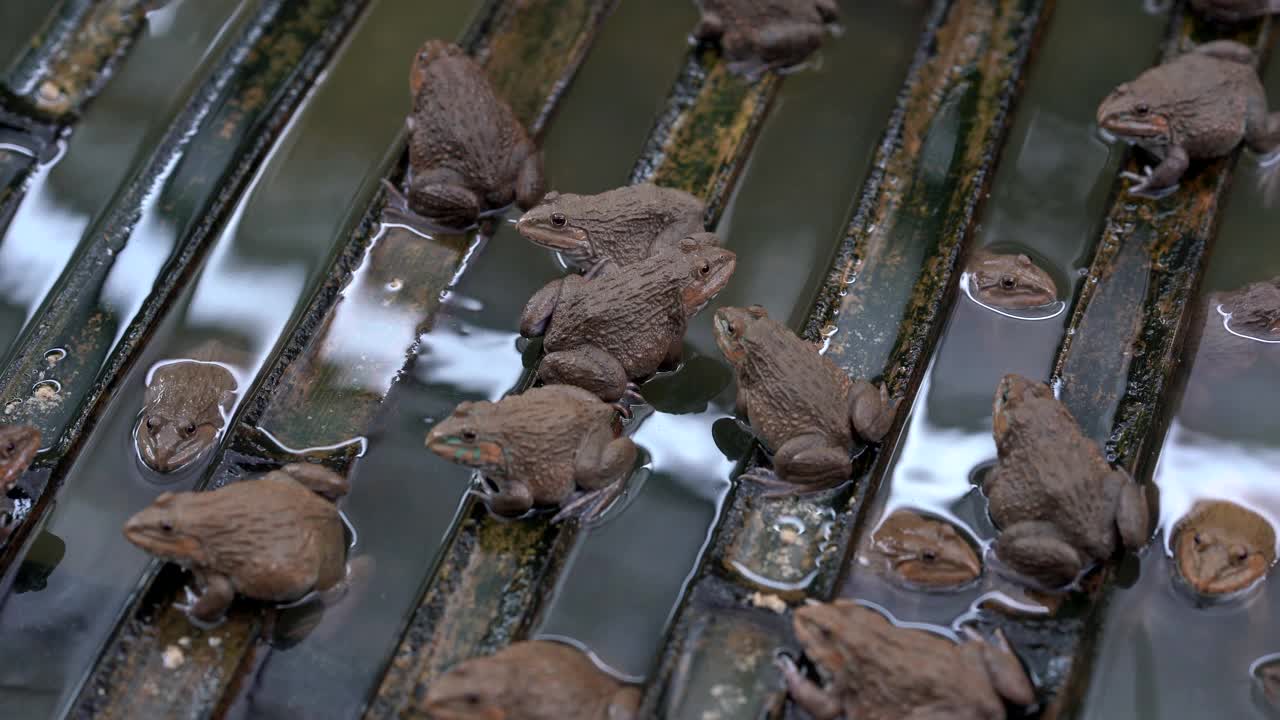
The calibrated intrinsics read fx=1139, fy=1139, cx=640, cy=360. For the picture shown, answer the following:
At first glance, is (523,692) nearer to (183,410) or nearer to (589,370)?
(589,370)

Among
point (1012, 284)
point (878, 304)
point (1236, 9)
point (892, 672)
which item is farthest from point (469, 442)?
point (1236, 9)

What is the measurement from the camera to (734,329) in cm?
488

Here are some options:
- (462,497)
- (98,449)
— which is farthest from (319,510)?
(98,449)

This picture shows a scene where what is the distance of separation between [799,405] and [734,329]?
0.45 meters

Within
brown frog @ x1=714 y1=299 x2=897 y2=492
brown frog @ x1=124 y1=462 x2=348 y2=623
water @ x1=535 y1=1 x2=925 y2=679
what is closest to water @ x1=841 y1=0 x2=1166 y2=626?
brown frog @ x1=714 y1=299 x2=897 y2=492

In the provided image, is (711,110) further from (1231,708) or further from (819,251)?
(1231,708)

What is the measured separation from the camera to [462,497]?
4.81m

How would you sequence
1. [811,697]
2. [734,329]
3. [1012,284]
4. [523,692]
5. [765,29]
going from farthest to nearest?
1. [765,29]
2. [1012,284]
3. [734,329]
4. [811,697]
5. [523,692]

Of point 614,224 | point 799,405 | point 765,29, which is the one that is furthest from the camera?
point 765,29

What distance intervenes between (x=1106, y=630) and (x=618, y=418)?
2144 millimetres

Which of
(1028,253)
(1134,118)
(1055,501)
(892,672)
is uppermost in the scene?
(1134,118)

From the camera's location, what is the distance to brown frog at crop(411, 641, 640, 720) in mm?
4016

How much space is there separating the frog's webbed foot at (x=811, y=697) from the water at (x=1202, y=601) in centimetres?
99

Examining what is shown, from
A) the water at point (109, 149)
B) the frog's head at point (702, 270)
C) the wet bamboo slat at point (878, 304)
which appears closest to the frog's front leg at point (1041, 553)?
the wet bamboo slat at point (878, 304)
